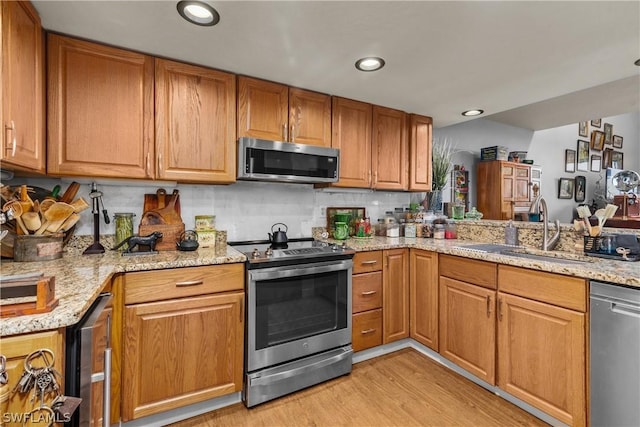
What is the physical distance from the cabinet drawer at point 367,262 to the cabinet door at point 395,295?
0.21ft

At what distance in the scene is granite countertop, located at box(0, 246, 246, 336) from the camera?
2.76 ft

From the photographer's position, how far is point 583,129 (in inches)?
228

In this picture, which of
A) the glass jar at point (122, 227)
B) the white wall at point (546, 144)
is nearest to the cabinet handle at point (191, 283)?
the glass jar at point (122, 227)

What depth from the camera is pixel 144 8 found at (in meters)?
1.40

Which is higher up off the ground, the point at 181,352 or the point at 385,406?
the point at 181,352

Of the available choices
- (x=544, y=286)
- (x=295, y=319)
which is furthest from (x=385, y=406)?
(x=544, y=286)

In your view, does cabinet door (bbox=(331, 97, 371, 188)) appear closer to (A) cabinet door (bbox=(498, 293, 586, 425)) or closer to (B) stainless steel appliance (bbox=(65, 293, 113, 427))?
(A) cabinet door (bbox=(498, 293, 586, 425))

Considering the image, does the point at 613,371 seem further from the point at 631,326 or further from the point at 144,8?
the point at 144,8

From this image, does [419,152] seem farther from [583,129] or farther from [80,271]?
[583,129]

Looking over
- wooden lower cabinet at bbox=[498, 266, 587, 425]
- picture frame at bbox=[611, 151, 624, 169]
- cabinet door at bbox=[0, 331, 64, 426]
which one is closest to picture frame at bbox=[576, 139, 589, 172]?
picture frame at bbox=[611, 151, 624, 169]

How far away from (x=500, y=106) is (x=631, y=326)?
2014mm

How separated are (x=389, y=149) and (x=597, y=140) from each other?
5961 mm

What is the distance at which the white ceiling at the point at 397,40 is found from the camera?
1.39m

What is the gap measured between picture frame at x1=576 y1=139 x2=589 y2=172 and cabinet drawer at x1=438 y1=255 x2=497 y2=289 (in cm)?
550
